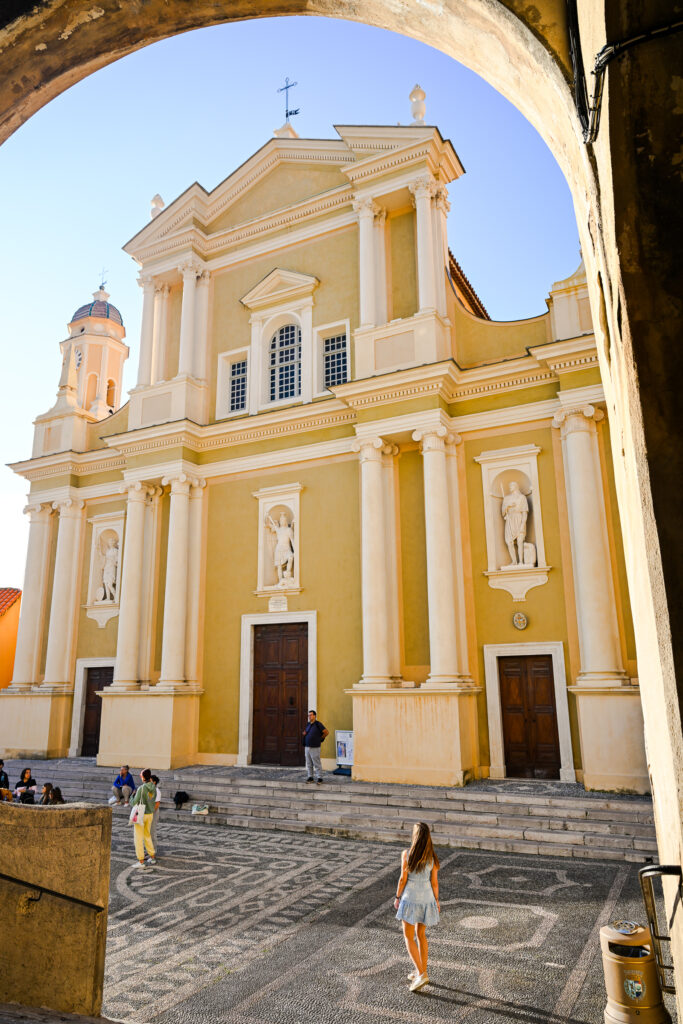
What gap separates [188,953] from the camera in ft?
21.5

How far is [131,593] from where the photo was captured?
18.4m

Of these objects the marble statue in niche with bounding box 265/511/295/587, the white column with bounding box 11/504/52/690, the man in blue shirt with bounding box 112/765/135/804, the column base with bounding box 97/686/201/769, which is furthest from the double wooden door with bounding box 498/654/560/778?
the white column with bounding box 11/504/52/690

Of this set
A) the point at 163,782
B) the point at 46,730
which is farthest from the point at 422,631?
the point at 46,730

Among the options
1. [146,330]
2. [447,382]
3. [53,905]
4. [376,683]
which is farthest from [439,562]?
[146,330]

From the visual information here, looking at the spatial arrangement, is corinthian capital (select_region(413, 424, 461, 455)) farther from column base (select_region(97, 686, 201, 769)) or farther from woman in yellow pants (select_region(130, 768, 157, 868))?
woman in yellow pants (select_region(130, 768, 157, 868))

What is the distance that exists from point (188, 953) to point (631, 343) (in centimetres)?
695

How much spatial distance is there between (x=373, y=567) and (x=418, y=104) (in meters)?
11.7

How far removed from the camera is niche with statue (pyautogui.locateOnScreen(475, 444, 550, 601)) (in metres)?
14.4

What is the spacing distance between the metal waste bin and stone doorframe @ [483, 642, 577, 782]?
963 cm

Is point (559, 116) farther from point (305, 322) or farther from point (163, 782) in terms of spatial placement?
point (305, 322)

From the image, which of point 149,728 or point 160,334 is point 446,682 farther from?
point 160,334

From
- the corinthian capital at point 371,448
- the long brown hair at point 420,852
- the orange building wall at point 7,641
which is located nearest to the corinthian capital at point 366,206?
the corinthian capital at point 371,448

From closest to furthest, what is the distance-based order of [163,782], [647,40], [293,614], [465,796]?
1. [647,40]
2. [465,796]
3. [163,782]
4. [293,614]

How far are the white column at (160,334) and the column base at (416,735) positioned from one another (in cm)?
1113
